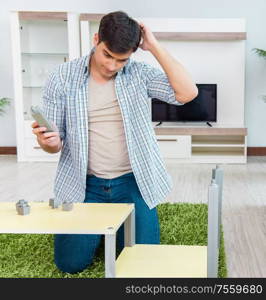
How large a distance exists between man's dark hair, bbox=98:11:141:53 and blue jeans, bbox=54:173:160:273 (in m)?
0.65

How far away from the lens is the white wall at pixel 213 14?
221 inches

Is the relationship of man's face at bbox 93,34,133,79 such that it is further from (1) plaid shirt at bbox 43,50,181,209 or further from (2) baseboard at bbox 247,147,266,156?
(2) baseboard at bbox 247,147,266,156

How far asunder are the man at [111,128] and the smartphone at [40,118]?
0.28 metres

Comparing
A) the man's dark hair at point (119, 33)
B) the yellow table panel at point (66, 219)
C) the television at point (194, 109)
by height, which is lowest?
the yellow table panel at point (66, 219)

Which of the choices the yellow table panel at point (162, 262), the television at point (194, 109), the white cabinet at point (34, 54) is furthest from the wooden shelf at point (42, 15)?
the yellow table panel at point (162, 262)

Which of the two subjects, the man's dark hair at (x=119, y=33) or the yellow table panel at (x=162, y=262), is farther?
the man's dark hair at (x=119, y=33)

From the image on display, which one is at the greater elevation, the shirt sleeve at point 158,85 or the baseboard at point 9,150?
the shirt sleeve at point 158,85

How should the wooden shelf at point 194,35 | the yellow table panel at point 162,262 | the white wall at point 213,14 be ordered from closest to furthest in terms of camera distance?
1. the yellow table panel at point 162,262
2. the wooden shelf at point 194,35
3. the white wall at point 213,14

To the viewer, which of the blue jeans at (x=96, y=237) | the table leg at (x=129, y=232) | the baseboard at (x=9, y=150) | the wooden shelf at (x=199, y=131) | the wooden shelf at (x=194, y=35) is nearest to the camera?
the table leg at (x=129, y=232)

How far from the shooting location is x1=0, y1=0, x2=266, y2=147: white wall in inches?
221

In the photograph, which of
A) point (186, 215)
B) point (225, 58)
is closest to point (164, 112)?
point (225, 58)

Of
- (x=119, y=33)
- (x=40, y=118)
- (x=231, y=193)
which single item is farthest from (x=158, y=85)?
(x=231, y=193)

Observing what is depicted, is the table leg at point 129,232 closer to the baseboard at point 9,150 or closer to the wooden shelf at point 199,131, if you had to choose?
the wooden shelf at point 199,131

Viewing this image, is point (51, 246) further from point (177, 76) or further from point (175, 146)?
point (175, 146)
